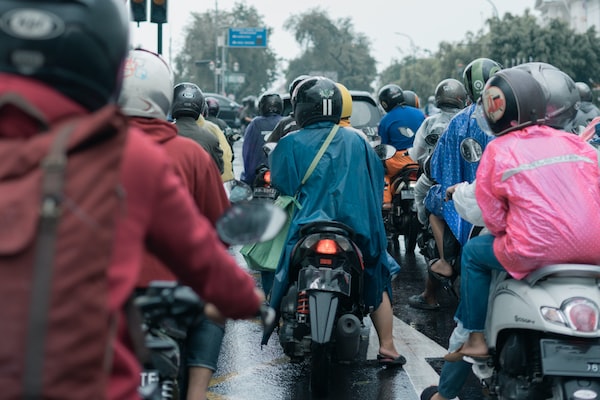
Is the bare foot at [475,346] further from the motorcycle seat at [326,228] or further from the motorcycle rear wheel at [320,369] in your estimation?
the motorcycle seat at [326,228]

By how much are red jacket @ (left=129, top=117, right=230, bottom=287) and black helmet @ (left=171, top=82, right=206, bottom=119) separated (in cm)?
316

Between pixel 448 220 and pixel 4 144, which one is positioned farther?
pixel 448 220

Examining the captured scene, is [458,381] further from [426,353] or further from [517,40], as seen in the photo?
[517,40]

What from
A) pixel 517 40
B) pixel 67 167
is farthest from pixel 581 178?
pixel 517 40

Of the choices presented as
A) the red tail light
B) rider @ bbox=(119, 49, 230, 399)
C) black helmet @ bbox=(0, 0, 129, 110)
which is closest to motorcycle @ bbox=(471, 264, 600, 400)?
the red tail light

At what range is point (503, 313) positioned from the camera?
4160mm

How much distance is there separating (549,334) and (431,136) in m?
4.43

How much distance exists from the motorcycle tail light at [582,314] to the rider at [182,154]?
4.53 feet

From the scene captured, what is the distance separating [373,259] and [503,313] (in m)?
1.48

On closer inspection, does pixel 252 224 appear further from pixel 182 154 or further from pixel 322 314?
pixel 322 314

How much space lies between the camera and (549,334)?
395cm

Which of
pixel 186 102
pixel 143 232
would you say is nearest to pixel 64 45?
pixel 143 232

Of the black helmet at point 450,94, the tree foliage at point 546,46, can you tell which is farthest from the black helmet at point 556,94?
the tree foliage at point 546,46

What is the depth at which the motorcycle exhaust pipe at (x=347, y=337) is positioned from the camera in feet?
17.1
